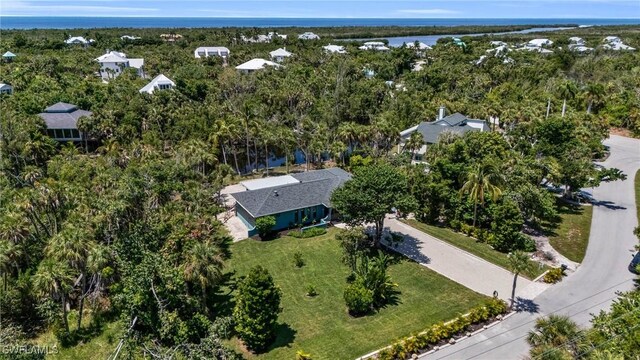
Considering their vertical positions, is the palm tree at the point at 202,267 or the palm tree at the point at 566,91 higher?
the palm tree at the point at 566,91

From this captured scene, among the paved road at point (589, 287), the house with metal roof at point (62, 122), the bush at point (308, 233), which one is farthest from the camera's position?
the house with metal roof at point (62, 122)

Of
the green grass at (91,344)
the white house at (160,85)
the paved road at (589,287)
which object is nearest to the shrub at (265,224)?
the green grass at (91,344)

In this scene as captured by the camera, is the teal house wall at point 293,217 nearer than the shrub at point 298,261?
No

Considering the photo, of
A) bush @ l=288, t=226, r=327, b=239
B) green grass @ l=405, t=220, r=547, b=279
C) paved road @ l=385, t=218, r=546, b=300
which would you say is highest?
green grass @ l=405, t=220, r=547, b=279

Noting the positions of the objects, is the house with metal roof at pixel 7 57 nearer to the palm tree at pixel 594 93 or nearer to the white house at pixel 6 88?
the white house at pixel 6 88

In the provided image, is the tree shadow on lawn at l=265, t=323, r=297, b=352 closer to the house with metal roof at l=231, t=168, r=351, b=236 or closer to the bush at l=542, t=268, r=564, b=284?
the house with metal roof at l=231, t=168, r=351, b=236

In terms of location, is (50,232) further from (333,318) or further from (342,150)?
(342,150)

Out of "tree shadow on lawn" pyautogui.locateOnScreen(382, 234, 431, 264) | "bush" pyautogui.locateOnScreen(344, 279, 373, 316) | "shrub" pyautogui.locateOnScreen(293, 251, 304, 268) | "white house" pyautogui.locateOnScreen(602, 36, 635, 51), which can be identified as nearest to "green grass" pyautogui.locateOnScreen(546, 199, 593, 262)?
"tree shadow on lawn" pyautogui.locateOnScreen(382, 234, 431, 264)
